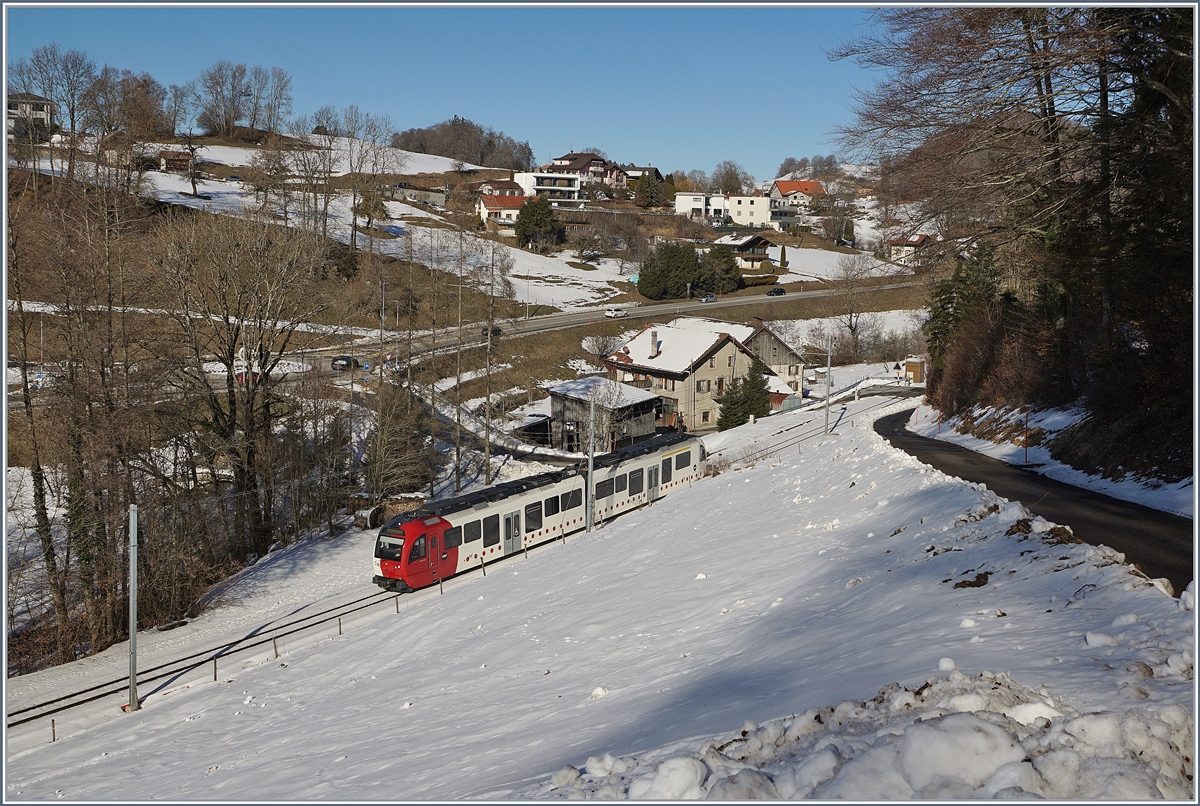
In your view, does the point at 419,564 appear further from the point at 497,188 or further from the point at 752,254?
the point at 497,188

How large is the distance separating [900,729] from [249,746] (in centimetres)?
1054

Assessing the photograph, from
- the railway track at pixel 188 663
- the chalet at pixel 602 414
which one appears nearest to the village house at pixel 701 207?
the chalet at pixel 602 414

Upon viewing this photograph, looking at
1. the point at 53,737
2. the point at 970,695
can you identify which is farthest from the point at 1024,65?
the point at 53,737

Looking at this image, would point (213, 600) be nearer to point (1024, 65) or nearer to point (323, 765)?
point (323, 765)

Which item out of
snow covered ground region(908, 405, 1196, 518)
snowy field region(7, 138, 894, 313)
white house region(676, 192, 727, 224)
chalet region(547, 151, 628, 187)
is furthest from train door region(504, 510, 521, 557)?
chalet region(547, 151, 628, 187)

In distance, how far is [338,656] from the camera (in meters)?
17.6

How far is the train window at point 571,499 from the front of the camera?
1126 inches

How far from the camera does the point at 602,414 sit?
4719 cm

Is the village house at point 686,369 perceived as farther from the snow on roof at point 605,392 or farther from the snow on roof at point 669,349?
the snow on roof at point 605,392

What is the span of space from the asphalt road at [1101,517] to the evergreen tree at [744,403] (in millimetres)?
29691

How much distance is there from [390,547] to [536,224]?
7890cm

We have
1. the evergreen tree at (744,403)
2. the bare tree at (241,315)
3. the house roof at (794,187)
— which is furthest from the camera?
the house roof at (794,187)

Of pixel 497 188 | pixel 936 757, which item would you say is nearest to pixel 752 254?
pixel 497 188

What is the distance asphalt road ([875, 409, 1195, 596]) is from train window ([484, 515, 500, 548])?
516 inches
